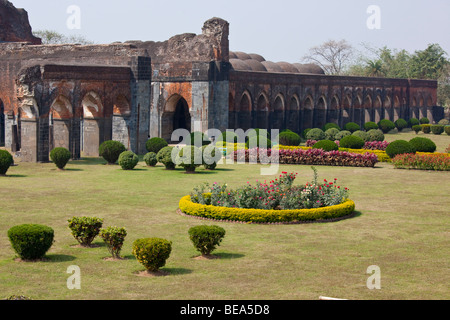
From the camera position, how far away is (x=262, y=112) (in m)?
41.4

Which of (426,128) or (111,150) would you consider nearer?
(111,150)

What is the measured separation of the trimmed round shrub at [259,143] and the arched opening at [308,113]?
1611 cm

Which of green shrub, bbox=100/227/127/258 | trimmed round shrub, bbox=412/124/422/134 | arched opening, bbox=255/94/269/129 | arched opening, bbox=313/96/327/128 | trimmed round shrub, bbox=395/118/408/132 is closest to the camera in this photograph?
green shrub, bbox=100/227/127/258

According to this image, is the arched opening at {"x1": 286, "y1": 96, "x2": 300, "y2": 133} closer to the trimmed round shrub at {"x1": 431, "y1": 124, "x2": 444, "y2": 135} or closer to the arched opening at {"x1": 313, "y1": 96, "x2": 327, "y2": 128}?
the arched opening at {"x1": 313, "y1": 96, "x2": 327, "y2": 128}

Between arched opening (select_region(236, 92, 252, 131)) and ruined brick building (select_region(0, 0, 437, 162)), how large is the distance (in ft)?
0.20

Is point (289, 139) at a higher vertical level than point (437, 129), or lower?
lower

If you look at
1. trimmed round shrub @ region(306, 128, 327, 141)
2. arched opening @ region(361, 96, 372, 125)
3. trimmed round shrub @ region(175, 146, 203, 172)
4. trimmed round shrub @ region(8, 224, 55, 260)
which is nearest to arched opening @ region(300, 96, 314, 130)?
trimmed round shrub @ region(306, 128, 327, 141)

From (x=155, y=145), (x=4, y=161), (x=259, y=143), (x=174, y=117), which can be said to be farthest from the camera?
(x=174, y=117)

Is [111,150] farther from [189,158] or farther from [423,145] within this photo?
[423,145]

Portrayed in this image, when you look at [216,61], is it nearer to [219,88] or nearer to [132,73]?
[219,88]

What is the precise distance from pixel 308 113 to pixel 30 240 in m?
37.1

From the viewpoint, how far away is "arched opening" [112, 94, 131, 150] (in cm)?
3106

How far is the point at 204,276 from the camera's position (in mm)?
10492

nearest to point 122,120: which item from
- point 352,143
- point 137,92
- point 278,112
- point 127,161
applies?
point 137,92
